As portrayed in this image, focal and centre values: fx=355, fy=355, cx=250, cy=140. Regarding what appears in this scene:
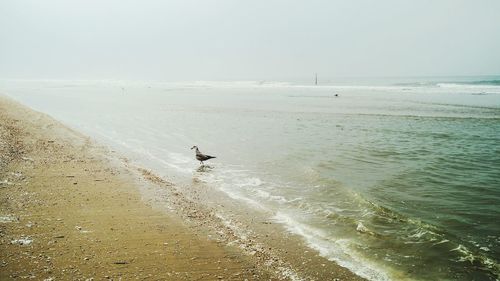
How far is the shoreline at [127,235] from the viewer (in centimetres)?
554

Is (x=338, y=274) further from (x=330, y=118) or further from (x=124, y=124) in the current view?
(x=330, y=118)

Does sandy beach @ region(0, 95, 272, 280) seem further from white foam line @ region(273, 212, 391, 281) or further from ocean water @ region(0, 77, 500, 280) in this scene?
ocean water @ region(0, 77, 500, 280)

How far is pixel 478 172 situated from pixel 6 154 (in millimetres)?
15890

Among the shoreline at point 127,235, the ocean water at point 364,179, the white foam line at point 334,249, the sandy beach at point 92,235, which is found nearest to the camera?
the sandy beach at point 92,235

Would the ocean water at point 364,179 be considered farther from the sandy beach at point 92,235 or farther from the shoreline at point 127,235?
the sandy beach at point 92,235

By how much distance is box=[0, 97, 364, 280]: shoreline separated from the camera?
554 centimetres

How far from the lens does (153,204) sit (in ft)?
28.5

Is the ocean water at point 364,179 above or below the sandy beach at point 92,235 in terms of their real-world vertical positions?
below

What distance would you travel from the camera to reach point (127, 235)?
6.74 meters

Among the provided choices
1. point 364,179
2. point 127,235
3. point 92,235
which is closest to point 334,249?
point 127,235

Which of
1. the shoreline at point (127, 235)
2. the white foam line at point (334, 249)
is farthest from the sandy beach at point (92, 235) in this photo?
the white foam line at point (334, 249)

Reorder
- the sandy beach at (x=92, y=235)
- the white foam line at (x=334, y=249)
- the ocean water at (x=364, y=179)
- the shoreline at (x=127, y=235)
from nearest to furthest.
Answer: the sandy beach at (x=92, y=235), the shoreline at (x=127, y=235), the white foam line at (x=334, y=249), the ocean water at (x=364, y=179)

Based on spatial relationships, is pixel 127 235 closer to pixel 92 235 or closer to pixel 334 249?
pixel 92 235

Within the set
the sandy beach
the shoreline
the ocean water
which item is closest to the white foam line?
the ocean water
